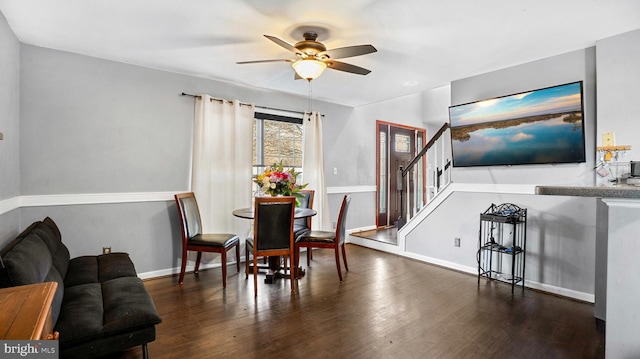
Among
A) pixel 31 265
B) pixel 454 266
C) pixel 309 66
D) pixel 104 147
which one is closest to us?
pixel 31 265

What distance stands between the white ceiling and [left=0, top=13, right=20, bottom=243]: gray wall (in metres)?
0.19

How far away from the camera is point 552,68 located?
124 inches

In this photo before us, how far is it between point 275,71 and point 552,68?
2.98 meters

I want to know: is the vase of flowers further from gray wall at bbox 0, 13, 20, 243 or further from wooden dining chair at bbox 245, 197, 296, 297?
gray wall at bbox 0, 13, 20, 243

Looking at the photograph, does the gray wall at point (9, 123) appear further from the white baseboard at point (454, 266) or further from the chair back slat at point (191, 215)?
the white baseboard at point (454, 266)

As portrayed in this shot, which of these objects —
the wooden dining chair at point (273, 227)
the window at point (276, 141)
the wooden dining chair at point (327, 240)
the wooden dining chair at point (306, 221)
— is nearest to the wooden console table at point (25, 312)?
the wooden dining chair at point (273, 227)

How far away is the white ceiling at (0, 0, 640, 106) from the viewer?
2.23 meters

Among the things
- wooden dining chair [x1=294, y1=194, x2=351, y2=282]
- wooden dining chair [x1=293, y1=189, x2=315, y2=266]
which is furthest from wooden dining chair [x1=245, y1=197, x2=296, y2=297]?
wooden dining chair [x1=293, y1=189, x2=315, y2=266]

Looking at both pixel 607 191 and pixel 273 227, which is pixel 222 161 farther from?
pixel 607 191

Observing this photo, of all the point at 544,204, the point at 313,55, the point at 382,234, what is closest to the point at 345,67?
the point at 313,55

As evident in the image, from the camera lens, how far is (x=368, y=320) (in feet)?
8.44

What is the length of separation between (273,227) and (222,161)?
140cm

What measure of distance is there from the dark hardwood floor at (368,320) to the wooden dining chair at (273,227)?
0.44 m

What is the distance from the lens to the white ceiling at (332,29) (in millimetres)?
2234
